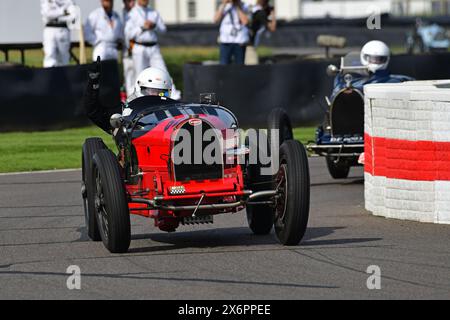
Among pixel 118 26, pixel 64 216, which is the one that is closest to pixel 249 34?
pixel 118 26

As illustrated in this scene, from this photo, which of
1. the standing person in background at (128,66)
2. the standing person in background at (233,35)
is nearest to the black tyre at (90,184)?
the standing person in background at (128,66)

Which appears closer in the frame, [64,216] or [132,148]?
[132,148]

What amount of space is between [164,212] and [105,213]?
458 mm

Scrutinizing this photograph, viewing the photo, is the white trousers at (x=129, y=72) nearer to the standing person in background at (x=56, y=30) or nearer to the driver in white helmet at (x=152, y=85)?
the standing person in background at (x=56, y=30)

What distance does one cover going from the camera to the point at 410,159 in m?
11.2

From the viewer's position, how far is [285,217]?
9508 millimetres

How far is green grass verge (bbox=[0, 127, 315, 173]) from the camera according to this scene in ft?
54.7

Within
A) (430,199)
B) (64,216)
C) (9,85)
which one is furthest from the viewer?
(9,85)

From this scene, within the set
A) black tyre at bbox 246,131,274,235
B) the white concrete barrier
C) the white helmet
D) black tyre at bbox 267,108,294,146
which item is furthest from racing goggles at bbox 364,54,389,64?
black tyre at bbox 246,131,274,235

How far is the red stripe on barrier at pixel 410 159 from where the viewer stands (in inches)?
434

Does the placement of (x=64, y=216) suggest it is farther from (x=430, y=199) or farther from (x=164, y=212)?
(x=430, y=199)

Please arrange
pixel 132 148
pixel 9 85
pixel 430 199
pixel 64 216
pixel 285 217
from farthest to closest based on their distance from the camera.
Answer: pixel 9 85, pixel 64 216, pixel 430 199, pixel 132 148, pixel 285 217

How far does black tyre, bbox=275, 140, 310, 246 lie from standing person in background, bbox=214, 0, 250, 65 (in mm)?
12270

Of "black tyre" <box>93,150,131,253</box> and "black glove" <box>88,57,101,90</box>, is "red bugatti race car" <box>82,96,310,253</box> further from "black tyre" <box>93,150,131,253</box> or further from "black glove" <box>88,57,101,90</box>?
"black glove" <box>88,57,101,90</box>
